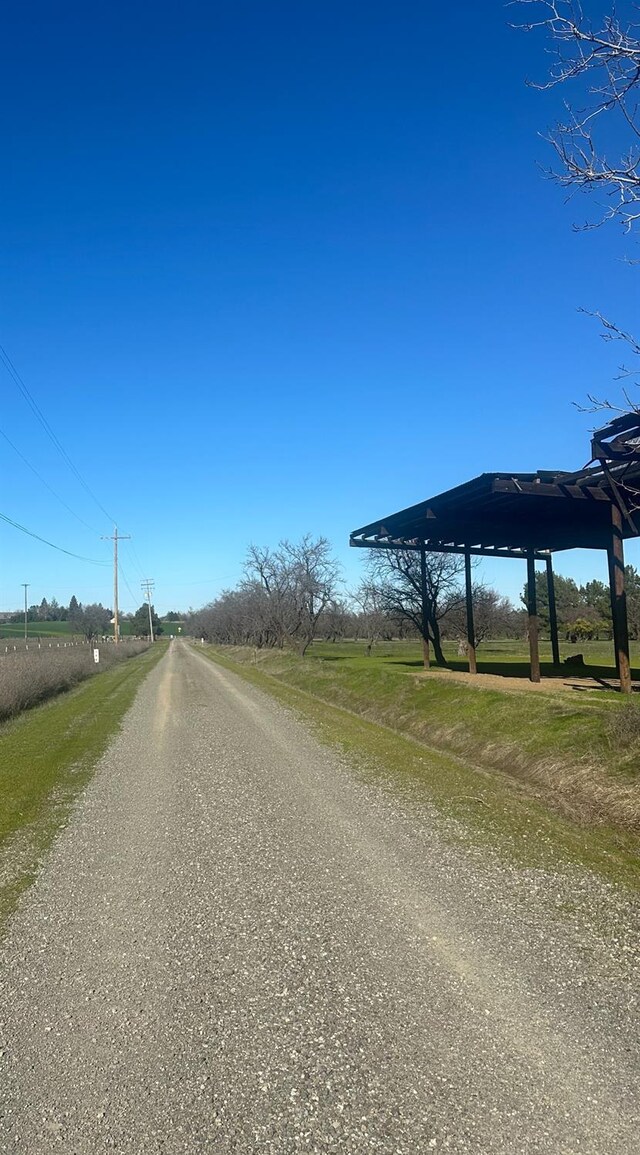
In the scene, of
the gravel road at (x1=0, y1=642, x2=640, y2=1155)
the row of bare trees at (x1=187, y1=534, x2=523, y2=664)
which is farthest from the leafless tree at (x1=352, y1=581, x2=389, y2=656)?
the gravel road at (x1=0, y1=642, x2=640, y2=1155)

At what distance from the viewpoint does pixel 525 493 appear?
626 inches

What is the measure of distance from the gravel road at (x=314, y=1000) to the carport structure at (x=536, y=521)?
513 centimetres

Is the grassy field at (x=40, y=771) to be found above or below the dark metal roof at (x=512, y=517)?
below

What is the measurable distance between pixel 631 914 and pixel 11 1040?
3.99 metres

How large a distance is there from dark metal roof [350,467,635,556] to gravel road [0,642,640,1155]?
10.5 meters

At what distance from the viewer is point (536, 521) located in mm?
22016

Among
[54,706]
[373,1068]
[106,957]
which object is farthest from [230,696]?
[373,1068]

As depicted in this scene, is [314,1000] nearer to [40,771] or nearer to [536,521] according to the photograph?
[40,771]

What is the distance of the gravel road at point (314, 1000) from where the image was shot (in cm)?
306

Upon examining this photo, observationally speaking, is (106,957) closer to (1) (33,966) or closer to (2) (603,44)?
(1) (33,966)

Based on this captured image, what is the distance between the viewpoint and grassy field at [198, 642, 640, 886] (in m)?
7.50

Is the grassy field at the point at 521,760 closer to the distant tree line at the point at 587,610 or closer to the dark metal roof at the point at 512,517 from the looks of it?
the dark metal roof at the point at 512,517

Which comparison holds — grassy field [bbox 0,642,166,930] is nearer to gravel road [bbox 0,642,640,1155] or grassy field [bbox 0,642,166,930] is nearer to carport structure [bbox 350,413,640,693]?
gravel road [bbox 0,642,640,1155]

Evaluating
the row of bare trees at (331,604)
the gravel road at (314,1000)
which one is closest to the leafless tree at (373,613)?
the row of bare trees at (331,604)
